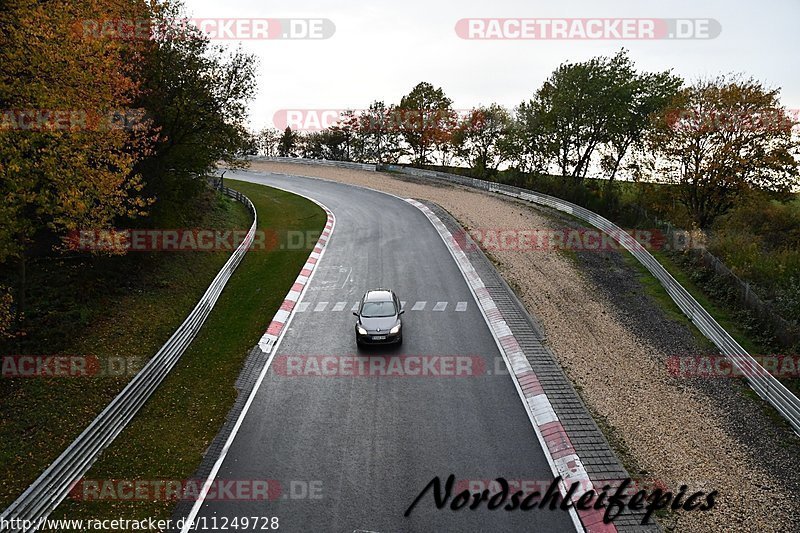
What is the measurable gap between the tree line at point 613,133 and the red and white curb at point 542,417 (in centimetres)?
1991

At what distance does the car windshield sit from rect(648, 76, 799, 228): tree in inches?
988

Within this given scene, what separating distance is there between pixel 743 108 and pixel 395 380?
28458 mm

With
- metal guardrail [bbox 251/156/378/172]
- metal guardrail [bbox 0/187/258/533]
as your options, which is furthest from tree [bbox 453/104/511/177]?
metal guardrail [bbox 0/187/258/533]

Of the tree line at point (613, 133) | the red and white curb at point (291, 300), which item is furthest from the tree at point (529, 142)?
the red and white curb at point (291, 300)

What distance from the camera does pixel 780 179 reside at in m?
29.7

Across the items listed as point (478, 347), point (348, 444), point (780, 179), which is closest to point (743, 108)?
point (780, 179)

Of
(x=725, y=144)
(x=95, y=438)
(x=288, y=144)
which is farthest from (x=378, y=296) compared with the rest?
(x=288, y=144)

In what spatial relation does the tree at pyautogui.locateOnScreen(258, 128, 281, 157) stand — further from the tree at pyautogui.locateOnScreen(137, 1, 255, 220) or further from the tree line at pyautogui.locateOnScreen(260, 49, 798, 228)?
the tree at pyautogui.locateOnScreen(137, 1, 255, 220)

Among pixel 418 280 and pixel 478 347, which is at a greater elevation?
pixel 418 280

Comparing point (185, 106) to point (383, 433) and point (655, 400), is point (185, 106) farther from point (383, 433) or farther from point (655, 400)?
point (655, 400)

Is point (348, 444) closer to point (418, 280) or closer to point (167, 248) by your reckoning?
point (418, 280)

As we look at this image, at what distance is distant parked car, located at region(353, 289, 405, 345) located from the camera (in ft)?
55.5

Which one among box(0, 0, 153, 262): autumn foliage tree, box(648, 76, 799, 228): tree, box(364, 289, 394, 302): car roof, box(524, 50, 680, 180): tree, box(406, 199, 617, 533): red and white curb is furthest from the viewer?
box(524, 50, 680, 180): tree

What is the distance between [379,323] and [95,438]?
350 inches
